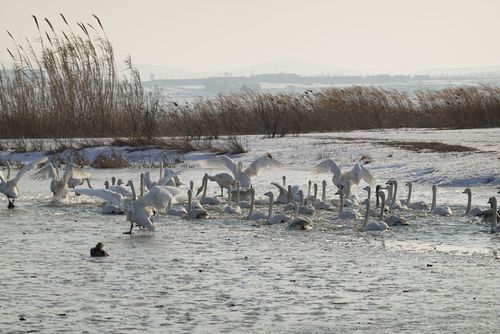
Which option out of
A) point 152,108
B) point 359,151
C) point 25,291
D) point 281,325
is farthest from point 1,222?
point 152,108

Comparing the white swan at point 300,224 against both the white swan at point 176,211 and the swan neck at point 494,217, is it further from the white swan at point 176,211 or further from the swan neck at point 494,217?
the swan neck at point 494,217

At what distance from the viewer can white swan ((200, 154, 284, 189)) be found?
582 inches

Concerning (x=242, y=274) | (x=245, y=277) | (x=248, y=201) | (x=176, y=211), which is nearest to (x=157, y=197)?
(x=176, y=211)

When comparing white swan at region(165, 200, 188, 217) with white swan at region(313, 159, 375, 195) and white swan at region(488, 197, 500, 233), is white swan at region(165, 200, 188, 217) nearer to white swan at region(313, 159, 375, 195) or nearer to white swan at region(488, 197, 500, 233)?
white swan at region(313, 159, 375, 195)

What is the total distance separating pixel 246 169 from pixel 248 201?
1154 mm

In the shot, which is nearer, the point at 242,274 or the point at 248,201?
the point at 242,274

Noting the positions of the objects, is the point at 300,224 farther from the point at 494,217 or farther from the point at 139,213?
the point at 494,217

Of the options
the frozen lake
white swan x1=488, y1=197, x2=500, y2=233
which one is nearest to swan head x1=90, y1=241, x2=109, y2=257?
the frozen lake

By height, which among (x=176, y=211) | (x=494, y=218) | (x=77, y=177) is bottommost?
(x=176, y=211)

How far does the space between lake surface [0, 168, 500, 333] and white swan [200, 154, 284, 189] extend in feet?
6.76

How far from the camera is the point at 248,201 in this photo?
1398cm

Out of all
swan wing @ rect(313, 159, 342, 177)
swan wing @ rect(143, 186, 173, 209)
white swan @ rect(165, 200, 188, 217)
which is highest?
swan wing @ rect(313, 159, 342, 177)

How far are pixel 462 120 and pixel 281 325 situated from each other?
1894cm

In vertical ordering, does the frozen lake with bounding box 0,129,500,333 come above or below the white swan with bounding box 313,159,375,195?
below
